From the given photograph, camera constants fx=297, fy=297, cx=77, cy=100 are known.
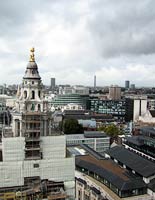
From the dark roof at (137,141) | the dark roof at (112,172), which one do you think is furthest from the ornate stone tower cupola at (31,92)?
the dark roof at (137,141)

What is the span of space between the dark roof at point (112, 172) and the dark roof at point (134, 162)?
46.6 inches

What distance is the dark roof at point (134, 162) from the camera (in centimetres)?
4016

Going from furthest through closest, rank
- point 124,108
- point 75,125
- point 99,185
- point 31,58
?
1. point 124,108
2. point 75,125
3. point 99,185
4. point 31,58

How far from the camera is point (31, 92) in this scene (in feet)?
108

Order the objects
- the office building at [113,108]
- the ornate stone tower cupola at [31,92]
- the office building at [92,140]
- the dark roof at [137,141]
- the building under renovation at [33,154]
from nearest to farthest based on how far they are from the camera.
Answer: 1. the building under renovation at [33,154]
2. the ornate stone tower cupola at [31,92]
3. the dark roof at [137,141]
4. the office building at [92,140]
5. the office building at [113,108]

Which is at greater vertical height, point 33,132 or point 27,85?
point 27,85

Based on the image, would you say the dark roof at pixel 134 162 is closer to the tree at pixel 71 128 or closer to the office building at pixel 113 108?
the tree at pixel 71 128

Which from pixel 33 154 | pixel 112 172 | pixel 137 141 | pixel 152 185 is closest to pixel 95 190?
pixel 112 172

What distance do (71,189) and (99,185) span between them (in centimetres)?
792

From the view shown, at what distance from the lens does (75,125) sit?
76.8 meters

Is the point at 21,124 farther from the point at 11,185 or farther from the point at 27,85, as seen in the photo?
the point at 11,185

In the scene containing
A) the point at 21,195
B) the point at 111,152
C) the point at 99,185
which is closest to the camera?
the point at 21,195

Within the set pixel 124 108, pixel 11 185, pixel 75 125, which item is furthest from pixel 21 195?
pixel 124 108

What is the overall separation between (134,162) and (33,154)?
18.3 metres
